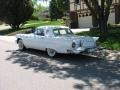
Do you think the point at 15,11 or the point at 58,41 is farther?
the point at 15,11

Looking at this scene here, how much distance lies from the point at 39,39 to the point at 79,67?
3911 millimetres

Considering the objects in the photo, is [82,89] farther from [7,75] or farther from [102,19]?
[102,19]

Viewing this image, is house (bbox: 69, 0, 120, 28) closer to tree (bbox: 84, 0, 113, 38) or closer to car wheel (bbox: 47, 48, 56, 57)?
tree (bbox: 84, 0, 113, 38)

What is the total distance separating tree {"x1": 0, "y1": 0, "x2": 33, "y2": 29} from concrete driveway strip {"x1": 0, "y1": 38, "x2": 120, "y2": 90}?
25.1 metres

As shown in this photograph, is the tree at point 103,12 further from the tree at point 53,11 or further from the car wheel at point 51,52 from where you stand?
the tree at point 53,11

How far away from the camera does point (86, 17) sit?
39.0 m

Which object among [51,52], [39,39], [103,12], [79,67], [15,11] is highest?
[103,12]

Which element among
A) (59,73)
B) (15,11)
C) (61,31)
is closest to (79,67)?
(59,73)

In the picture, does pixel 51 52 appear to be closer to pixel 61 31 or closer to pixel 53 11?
pixel 61 31

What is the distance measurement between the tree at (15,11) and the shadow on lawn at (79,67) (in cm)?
2422

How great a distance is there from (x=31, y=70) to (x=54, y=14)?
60.6m

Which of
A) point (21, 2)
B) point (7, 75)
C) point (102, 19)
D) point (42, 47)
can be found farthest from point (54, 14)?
point (7, 75)

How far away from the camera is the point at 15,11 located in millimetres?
39906

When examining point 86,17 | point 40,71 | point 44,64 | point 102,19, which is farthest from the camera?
point 86,17
